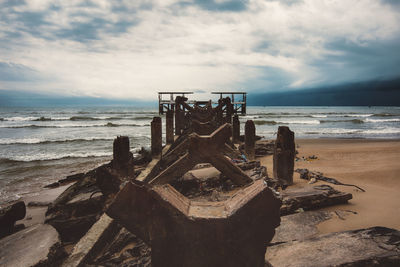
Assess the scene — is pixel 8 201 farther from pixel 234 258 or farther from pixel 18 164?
pixel 234 258

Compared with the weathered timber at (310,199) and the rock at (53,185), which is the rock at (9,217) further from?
the weathered timber at (310,199)

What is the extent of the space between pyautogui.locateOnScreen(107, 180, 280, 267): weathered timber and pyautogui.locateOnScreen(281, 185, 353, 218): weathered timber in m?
2.16

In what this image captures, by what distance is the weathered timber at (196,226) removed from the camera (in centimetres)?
126

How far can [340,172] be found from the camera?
636 cm

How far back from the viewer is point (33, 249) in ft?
9.91

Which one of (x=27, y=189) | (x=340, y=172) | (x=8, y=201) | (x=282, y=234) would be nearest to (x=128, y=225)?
(x=282, y=234)

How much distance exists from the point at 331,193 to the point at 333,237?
1621 millimetres

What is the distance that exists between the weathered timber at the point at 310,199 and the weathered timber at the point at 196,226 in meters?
2.16

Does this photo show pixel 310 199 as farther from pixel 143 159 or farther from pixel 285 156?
pixel 143 159

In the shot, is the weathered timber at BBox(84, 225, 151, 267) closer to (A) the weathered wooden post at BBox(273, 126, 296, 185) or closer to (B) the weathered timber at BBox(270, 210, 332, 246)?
(B) the weathered timber at BBox(270, 210, 332, 246)

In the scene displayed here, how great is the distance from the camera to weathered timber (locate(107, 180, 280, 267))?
1259 mm

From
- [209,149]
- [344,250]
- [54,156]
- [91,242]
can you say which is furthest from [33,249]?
[54,156]

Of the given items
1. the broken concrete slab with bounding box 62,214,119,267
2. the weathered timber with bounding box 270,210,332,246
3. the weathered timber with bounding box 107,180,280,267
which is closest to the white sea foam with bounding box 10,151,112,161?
the broken concrete slab with bounding box 62,214,119,267

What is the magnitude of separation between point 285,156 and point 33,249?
4665 millimetres
